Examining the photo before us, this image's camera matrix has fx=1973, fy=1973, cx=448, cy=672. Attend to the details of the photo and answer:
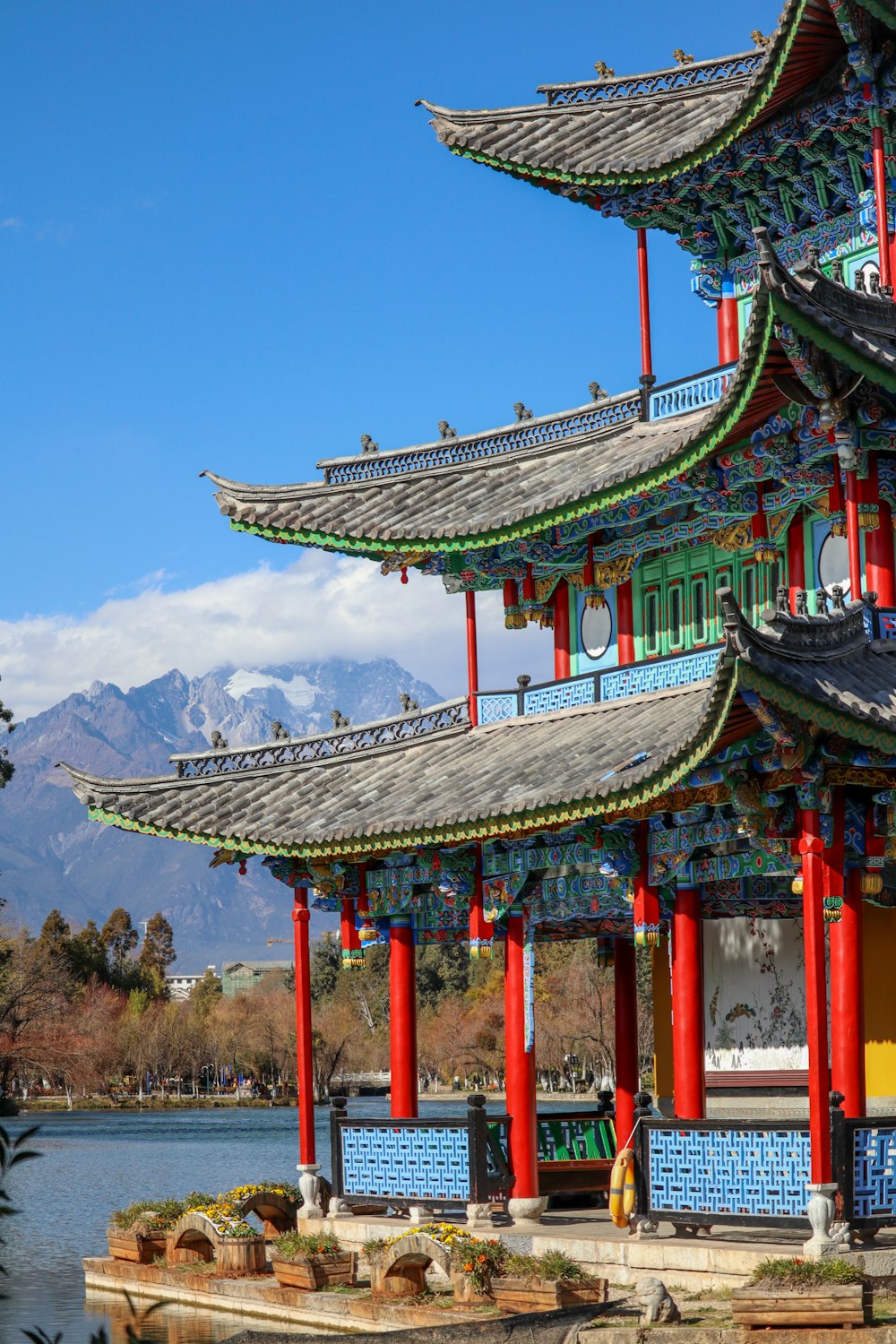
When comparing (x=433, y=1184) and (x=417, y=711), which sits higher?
(x=417, y=711)

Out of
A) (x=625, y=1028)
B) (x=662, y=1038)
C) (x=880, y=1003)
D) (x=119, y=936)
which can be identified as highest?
(x=880, y=1003)

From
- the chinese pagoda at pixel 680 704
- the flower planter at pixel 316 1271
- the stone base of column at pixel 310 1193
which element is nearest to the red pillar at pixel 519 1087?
the chinese pagoda at pixel 680 704

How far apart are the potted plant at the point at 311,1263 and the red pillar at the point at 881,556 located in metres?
8.28

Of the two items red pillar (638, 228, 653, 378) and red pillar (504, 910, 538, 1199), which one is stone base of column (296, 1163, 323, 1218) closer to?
red pillar (504, 910, 538, 1199)

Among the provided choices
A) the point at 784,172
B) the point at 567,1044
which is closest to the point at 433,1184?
the point at 784,172

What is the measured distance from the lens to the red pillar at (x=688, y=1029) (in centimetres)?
1828

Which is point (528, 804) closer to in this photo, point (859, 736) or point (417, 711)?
point (859, 736)

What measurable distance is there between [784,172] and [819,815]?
7511 mm

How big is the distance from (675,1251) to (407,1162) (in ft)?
13.8

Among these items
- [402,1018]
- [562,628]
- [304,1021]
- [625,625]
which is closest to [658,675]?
[625,625]

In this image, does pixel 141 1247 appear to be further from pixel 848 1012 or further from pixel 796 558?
pixel 796 558

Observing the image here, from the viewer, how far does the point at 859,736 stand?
1603 cm

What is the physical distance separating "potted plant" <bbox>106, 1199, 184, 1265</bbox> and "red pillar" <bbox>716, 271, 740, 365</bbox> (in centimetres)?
1151

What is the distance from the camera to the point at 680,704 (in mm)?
19484
